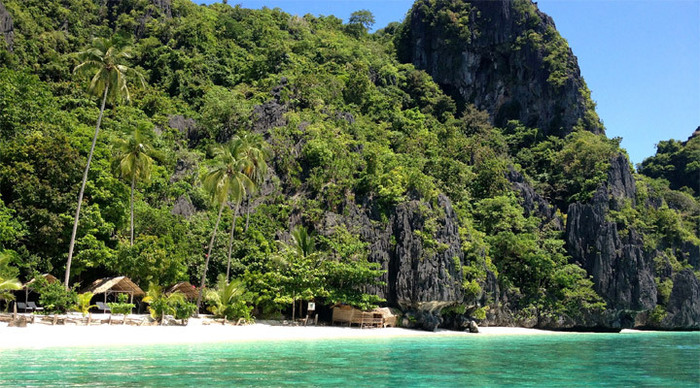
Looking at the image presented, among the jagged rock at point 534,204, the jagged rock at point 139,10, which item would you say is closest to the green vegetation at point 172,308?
the jagged rock at point 534,204

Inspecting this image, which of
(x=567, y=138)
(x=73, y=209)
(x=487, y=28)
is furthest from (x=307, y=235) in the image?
(x=487, y=28)

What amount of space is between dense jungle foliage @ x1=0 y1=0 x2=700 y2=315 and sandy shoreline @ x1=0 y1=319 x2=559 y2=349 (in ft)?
7.60

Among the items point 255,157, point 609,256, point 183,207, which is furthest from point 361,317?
point 609,256

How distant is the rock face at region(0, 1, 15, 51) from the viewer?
46.1m

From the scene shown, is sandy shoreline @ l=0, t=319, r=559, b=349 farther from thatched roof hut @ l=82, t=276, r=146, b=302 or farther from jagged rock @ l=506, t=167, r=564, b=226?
jagged rock @ l=506, t=167, r=564, b=226

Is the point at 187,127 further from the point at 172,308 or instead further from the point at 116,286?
the point at 172,308

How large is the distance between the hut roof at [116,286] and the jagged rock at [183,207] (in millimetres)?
8301

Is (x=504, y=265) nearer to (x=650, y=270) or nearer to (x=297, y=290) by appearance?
(x=650, y=270)

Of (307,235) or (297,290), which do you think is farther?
(307,235)

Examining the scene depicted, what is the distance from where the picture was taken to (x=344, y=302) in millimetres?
35219

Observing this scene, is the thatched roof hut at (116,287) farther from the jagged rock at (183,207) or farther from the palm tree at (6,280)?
the jagged rock at (183,207)

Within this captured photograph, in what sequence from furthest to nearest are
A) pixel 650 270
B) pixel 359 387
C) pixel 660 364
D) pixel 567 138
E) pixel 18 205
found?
pixel 567 138 → pixel 650 270 → pixel 18 205 → pixel 660 364 → pixel 359 387

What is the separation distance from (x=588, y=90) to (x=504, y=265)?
114 ft

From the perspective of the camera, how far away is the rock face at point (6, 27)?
46.1m
